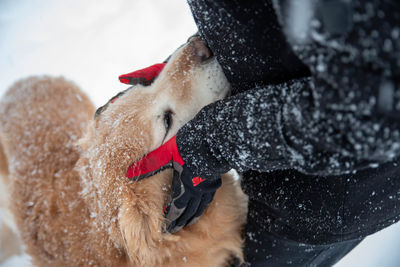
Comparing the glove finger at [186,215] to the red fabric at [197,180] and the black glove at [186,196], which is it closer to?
the black glove at [186,196]

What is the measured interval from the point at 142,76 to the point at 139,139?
426 mm

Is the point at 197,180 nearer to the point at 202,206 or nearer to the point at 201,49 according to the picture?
the point at 202,206

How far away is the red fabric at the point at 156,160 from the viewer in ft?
4.28

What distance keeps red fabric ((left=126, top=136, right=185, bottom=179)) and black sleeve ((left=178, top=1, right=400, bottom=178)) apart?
0.34 meters

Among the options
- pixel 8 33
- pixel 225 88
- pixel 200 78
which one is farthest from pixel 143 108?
pixel 8 33

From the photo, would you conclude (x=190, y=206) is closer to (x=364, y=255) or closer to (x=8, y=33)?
(x=364, y=255)

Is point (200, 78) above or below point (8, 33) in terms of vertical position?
below

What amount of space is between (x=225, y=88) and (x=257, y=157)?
0.62 metres

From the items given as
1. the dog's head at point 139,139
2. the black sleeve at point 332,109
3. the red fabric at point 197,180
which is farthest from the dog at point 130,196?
the black sleeve at point 332,109

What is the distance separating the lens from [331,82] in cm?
66

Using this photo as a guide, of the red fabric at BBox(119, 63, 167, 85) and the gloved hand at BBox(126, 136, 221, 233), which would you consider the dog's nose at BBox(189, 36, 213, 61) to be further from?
the gloved hand at BBox(126, 136, 221, 233)

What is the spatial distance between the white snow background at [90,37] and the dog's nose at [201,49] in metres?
2.04

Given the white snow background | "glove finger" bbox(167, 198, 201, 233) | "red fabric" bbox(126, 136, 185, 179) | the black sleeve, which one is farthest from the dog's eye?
the white snow background

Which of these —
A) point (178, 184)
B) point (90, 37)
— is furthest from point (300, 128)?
point (90, 37)
